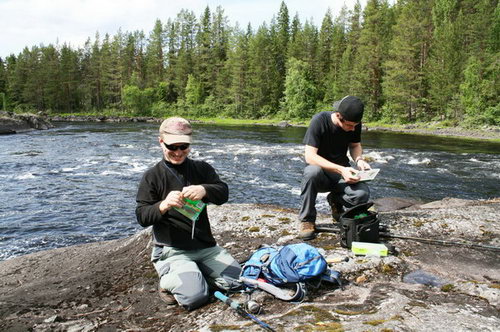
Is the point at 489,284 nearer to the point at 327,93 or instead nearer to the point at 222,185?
the point at 222,185

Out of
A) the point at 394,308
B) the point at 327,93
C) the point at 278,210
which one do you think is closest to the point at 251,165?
the point at 278,210

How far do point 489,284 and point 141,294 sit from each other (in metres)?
3.77

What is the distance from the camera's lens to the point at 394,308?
327 centimetres

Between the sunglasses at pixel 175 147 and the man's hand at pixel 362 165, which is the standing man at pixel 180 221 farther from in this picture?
the man's hand at pixel 362 165

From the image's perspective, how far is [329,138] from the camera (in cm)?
560

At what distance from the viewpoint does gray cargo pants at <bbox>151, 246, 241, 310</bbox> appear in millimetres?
3639

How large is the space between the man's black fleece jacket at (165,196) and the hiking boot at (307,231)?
5.71ft

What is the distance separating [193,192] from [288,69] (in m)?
61.6

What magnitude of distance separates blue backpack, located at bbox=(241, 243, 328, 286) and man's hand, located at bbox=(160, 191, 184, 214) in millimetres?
1031

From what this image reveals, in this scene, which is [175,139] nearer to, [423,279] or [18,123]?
[423,279]

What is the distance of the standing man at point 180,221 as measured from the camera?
3752 millimetres

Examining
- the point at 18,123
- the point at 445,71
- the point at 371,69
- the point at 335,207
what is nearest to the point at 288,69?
the point at 371,69

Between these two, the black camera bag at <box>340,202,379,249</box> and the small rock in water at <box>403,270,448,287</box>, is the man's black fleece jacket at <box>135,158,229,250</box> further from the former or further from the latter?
the small rock in water at <box>403,270,448,287</box>

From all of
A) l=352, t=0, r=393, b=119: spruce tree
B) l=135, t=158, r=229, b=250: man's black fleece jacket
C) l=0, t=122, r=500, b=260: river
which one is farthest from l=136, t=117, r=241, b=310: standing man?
l=352, t=0, r=393, b=119: spruce tree
